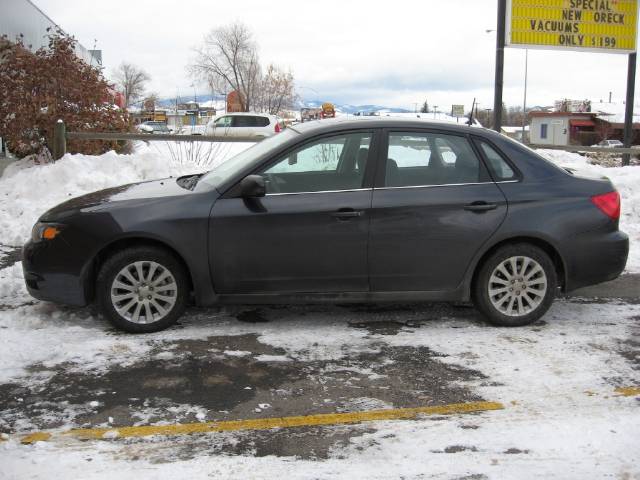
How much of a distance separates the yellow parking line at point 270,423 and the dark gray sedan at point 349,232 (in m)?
1.45

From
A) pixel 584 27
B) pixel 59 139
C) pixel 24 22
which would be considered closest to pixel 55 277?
pixel 59 139

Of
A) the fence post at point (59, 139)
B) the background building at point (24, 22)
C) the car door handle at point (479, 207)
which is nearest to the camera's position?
the car door handle at point (479, 207)

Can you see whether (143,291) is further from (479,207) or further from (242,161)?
(479,207)

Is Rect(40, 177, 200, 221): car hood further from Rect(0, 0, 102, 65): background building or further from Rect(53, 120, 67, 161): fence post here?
Rect(0, 0, 102, 65): background building

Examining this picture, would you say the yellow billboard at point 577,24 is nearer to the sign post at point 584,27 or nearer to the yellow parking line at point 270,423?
the sign post at point 584,27

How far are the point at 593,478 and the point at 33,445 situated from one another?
273cm

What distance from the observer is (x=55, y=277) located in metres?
4.95

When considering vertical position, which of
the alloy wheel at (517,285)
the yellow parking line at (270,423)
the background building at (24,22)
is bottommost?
the yellow parking line at (270,423)

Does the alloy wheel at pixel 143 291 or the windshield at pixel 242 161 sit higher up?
the windshield at pixel 242 161

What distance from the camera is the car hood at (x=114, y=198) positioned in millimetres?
5031

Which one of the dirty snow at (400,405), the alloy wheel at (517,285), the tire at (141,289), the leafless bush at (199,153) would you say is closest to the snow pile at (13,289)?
the dirty snow at (400,405)

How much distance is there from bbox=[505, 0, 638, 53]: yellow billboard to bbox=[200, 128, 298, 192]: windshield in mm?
10011

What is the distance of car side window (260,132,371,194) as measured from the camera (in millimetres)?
5062

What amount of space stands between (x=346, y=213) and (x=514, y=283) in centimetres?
146
